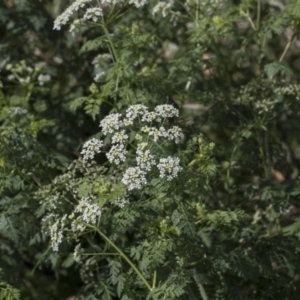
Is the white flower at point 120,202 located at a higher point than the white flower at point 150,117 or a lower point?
lower

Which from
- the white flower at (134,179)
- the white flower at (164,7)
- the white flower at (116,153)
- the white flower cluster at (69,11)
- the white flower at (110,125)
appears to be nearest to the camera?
the white flower at (134,179)

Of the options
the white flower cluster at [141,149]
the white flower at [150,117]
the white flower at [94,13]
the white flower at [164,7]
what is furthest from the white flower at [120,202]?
the white flower at [164,7]

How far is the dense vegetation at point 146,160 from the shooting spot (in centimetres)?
421

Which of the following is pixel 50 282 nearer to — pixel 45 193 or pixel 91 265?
pixel 91 265

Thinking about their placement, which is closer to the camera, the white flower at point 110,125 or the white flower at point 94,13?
the white flower at point 110,125

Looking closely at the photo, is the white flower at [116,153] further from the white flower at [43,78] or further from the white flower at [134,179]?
the white flower at [43,78]

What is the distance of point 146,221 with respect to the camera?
4.38 meters

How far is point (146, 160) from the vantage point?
3.99 m

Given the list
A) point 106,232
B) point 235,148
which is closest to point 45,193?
point 106,232

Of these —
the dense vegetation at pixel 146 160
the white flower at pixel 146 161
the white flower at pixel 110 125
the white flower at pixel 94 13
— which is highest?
the white flower at pixel 94 13

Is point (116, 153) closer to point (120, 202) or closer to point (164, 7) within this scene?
point (120, 202)

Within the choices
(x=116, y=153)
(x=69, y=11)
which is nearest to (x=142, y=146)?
(x=116, y=153)

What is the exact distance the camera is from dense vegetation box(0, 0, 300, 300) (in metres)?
4.21

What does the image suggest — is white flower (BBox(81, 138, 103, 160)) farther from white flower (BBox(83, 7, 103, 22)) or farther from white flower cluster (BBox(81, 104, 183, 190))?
white flower (BBox(83, 7, 103, 22))
